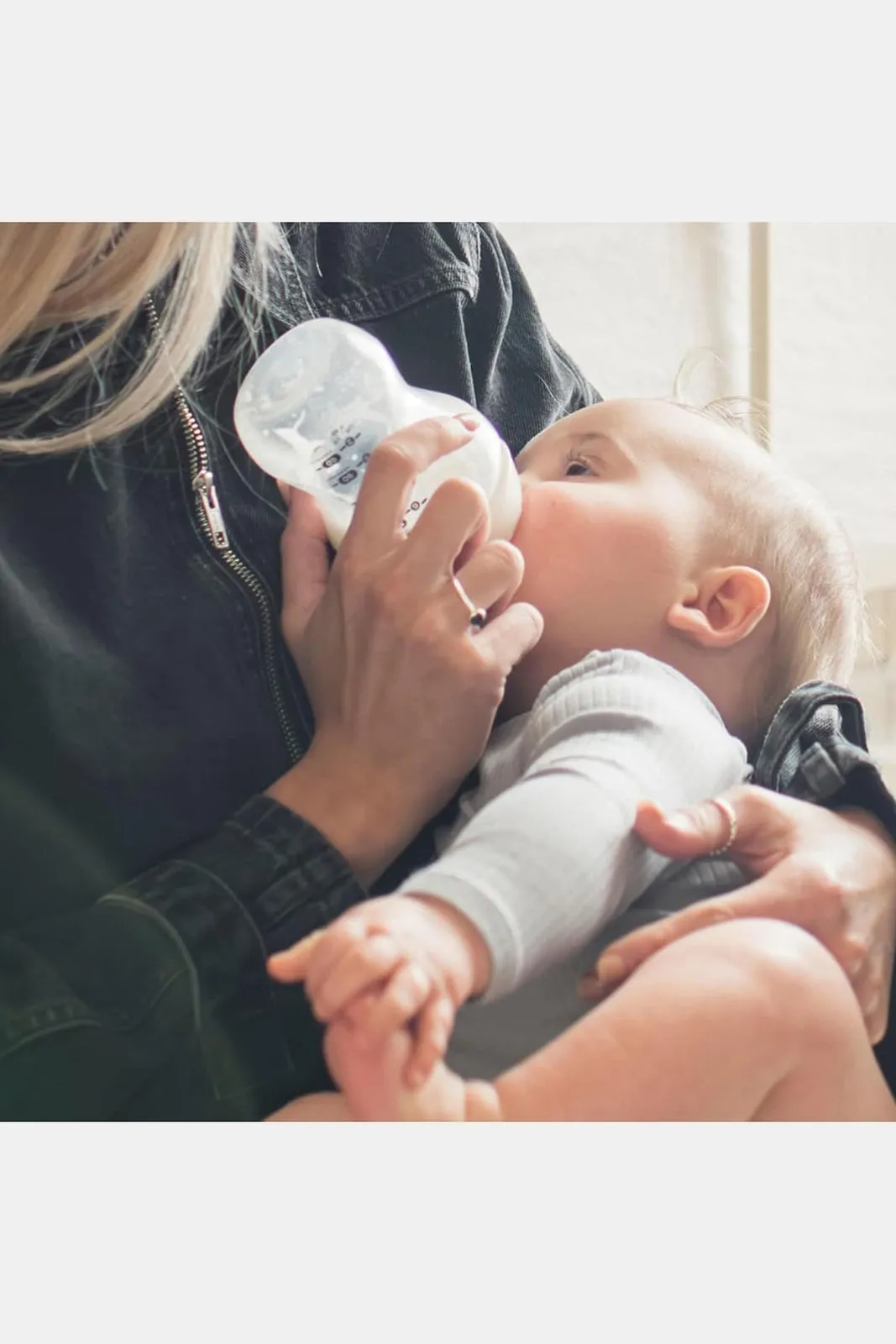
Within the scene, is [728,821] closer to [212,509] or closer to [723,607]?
[723,607]

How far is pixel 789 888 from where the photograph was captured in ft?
1.34

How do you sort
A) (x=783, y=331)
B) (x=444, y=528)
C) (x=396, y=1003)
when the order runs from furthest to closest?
(x=783, y=331) → (x=444, y=528) → (x=396, y=1003)

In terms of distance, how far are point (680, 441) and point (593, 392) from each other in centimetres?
15

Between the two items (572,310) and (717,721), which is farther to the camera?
(572,310)

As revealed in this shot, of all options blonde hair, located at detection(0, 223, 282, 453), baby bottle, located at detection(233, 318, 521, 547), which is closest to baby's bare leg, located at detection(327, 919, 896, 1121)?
baby bottle, located at detection(233, 318, 521, 547)

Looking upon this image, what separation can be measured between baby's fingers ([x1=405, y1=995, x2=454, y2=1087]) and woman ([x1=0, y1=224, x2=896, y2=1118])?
0.18 feet

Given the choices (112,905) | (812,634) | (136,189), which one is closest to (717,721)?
(812,634)

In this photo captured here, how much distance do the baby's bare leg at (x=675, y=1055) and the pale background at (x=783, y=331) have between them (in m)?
0.22

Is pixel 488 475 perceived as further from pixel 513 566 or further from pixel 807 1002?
pixel 807 1002

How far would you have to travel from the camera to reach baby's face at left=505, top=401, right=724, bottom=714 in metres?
Result: 0.51

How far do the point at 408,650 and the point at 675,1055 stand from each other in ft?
0.63

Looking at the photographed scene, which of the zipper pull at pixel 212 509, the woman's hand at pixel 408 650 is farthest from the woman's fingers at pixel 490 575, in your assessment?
the zipper pull at pixel 212 509

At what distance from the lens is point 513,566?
0.50m

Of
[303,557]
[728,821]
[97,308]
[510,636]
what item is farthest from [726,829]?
[97,308]
